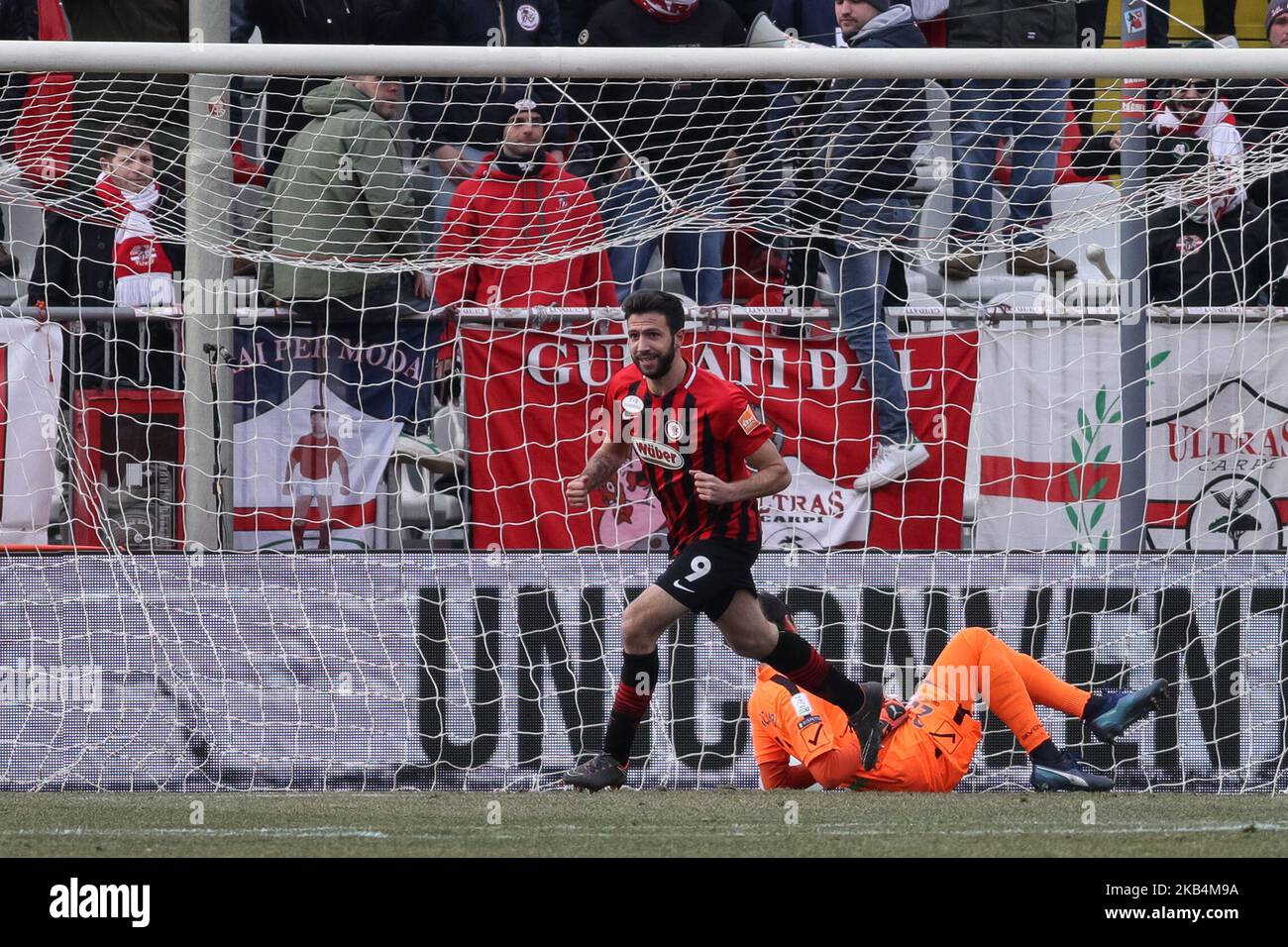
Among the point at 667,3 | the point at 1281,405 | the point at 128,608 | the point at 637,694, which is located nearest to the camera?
the point at 637,694

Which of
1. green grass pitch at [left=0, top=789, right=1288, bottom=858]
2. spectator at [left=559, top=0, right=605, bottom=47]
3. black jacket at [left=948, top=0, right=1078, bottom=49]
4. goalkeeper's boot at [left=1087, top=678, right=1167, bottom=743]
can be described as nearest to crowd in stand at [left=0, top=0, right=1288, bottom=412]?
spectator at [left=559, top=0, right=605, bottom=47]

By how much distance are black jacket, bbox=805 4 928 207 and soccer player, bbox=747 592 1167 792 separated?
225 centimetres

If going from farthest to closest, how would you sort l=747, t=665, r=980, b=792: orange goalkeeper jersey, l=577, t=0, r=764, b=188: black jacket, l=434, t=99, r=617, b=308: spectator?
l=434, t=99, r=617, b=308: spectator
l=577, t=0, r=764, b=188: black jacket
l=747, t=665, r=980, b=792: orange goalkeeper jersey

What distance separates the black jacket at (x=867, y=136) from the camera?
7482 mm

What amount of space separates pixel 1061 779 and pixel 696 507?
1.70m

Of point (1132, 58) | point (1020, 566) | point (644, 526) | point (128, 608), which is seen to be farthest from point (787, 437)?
point (128, 608)

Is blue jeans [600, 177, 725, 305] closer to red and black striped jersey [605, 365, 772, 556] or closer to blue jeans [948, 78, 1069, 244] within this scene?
blue jeans [948, 78, 1069, 244]

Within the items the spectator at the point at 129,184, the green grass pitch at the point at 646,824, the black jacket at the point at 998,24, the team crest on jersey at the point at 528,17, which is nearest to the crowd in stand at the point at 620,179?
the spectator at the point at 129,184

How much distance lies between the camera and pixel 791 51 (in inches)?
247

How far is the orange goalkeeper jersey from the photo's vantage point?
6.17 metres

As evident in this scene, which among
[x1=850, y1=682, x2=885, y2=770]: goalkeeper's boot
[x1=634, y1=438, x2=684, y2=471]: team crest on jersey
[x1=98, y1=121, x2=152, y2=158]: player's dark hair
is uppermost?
[x1=98, y1=121, x2=152, y2=158]: player's dark hair

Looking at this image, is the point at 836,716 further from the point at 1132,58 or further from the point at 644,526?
the point at 1132,58

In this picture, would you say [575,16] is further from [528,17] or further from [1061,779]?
[1061,779]

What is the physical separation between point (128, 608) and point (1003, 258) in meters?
4.40
